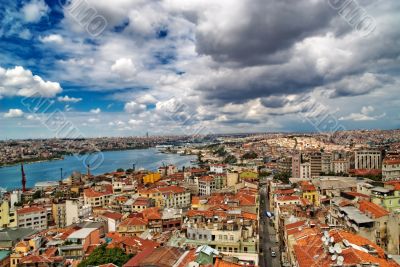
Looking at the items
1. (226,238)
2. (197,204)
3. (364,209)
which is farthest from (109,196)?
(364,209)

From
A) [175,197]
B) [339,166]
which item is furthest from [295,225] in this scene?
[339,166]

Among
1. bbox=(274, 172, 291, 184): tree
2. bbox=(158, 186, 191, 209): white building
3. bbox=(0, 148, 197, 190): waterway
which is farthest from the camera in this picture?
bbox=(0, 148, 197, 190): waterway

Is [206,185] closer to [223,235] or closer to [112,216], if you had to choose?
[112,216]

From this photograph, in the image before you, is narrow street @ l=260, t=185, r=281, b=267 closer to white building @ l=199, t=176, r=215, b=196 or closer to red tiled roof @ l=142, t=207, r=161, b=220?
red tiled roof @ l=142, t=207, r=161, b=220

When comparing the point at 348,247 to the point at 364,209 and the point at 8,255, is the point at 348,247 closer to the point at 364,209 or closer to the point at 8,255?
the point at 364,209

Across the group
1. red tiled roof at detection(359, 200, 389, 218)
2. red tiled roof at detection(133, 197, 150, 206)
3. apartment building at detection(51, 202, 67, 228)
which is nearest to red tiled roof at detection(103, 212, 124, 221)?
red tiled roof at detection(133, 197, 150, 206)
